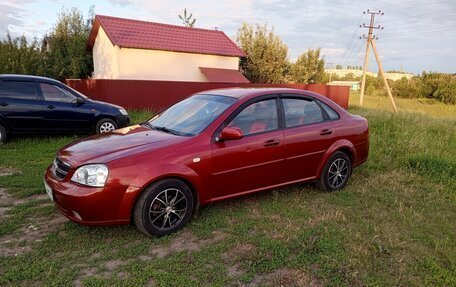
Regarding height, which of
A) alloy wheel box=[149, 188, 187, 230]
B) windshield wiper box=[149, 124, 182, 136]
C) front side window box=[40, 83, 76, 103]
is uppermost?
front side window box=[40, 83, 76, 103]

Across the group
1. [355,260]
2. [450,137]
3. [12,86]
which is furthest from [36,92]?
[450,137]

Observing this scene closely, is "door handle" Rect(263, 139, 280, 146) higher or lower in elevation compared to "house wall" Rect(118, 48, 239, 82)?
lower

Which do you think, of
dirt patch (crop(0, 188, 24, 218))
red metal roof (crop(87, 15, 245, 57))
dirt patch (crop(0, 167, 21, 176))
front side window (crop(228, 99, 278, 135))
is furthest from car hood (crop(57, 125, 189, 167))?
red metal roof (crop(87, 15, 245, 57))

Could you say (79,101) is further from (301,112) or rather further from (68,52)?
(68,52)

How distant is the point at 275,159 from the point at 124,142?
1.87 m

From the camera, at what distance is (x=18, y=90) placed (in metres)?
8.16

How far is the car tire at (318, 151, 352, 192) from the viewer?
17.3 ft

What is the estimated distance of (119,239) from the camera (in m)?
3.84

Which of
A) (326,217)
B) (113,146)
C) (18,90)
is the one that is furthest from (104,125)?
(326,217)

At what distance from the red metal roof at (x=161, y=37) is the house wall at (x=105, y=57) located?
537 millimetres

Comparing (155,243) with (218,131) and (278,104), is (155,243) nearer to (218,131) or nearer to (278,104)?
(218,131)

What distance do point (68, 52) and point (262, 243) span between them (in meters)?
24.6

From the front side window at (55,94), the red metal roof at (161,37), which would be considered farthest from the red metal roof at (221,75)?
the front side window at (55,94)

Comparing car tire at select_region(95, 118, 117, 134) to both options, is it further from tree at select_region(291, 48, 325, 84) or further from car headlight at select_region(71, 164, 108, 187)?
tree at select_region(291, 48, 325, 84)
